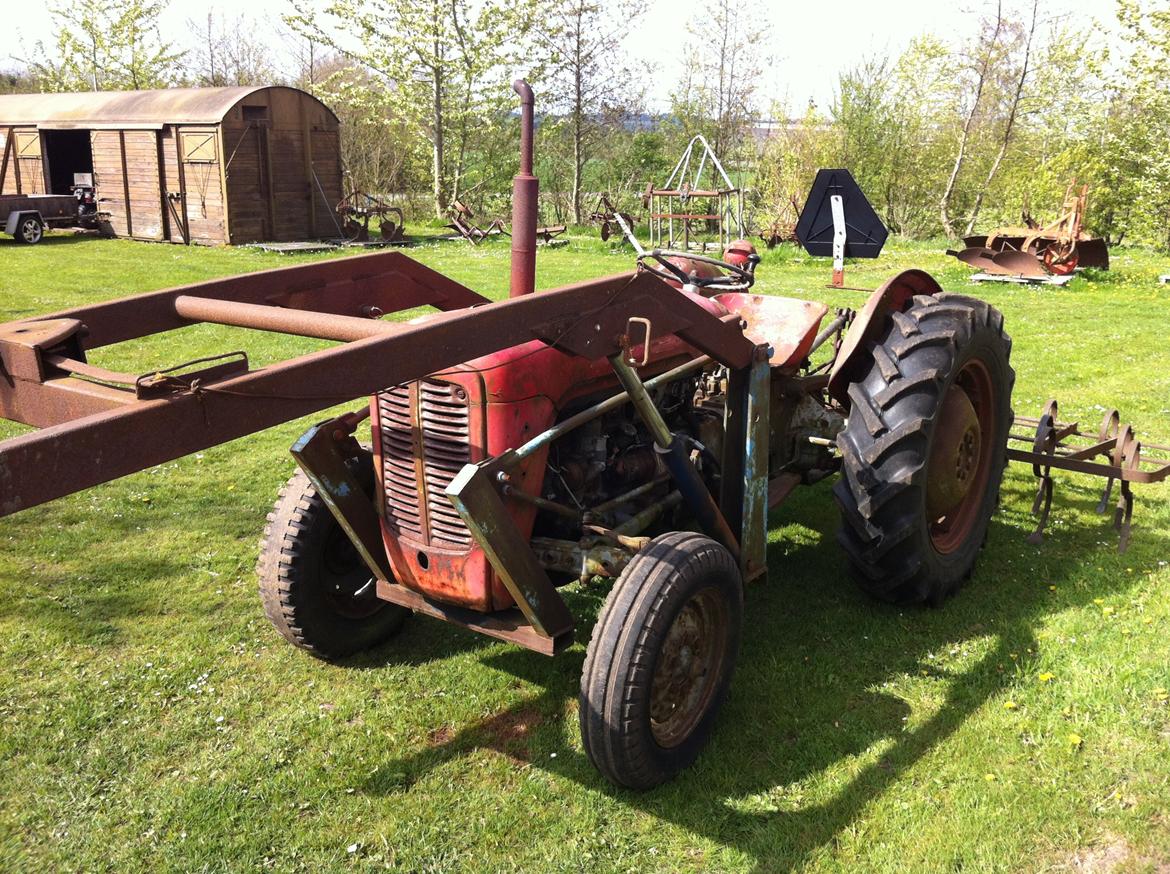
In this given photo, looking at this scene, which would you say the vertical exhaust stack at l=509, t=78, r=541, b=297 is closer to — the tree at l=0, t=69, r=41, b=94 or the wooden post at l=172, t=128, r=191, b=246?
the wooden post at l=172, t=128, r=191, b=246

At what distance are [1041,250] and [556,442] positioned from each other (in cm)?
1334

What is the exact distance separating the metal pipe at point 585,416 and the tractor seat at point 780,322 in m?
0.57

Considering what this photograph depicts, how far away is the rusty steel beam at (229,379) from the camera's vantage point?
5.30ft

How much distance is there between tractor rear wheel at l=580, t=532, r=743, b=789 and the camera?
2635 millimetres

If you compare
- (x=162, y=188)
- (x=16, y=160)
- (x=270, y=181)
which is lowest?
(x=162, y=188)

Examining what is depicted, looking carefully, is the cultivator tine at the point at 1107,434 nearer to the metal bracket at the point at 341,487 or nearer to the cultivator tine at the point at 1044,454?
the cultivator tine at the point at 1044,454

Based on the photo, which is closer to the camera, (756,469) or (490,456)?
(490,456)

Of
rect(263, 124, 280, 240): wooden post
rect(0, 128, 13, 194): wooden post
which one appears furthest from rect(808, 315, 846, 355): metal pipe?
rect(0, 128, 13, 194): wooden post

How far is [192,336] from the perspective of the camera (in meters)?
9.16

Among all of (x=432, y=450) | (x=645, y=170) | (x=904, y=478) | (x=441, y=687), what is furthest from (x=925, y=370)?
(x=645, y=170)

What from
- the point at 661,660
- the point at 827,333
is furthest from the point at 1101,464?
the point at 661,660

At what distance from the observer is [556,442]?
314cm

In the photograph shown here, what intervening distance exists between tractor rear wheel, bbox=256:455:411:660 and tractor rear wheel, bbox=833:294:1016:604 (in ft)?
5.95

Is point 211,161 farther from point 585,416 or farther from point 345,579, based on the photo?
point 585,416
